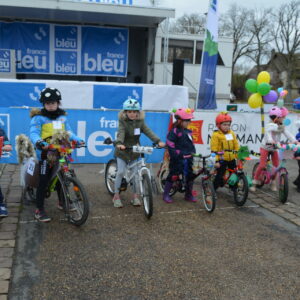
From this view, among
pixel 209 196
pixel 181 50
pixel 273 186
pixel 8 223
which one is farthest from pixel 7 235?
pixel 181 50

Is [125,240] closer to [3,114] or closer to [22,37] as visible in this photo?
[3,114]

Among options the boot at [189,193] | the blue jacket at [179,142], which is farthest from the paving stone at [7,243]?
the boot at [189,193]

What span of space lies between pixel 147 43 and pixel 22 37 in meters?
5.94

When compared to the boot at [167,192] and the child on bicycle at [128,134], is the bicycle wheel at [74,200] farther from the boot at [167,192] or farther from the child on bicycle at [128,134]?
the boot at [167,192]

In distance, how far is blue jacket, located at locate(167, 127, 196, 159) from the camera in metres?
5.84

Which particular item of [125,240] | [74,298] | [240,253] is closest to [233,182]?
[240,253]

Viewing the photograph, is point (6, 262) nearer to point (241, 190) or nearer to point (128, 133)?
point (128, 133)

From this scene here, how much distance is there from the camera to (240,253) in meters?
4.18

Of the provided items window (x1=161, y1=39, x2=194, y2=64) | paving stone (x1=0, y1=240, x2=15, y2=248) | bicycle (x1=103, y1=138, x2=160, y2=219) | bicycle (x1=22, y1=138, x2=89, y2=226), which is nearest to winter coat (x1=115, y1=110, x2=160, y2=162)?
bicycle (x1=103, y1=138, x2=160, y2=219)

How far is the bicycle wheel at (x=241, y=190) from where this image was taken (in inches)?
227

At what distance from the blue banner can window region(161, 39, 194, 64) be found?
10.4 m

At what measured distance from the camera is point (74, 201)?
15.5ft

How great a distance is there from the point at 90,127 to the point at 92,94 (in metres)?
2.08

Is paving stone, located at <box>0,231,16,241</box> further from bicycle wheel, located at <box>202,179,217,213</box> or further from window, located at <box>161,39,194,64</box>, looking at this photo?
window, located at <box>161,39,194,64</box>
